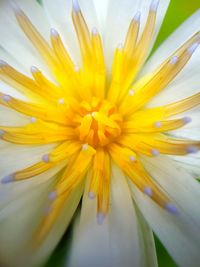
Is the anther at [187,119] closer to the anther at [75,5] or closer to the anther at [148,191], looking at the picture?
the anther at [148,191]

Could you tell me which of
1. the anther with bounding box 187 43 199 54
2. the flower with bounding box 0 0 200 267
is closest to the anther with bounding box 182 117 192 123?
the flower with bounding box 0 0 200 267

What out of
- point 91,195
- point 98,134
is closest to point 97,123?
point 98,134

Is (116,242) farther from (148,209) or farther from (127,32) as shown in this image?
(127,32)

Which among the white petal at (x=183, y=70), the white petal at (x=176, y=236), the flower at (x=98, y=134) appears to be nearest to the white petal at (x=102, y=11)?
the flower at (x=98, y=134)

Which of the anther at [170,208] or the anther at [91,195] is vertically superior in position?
the anther at [91,195]

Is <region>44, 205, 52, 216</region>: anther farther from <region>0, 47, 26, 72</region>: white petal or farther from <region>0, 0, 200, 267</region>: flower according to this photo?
<region>0, 47, 26, 72</region>: white petal
